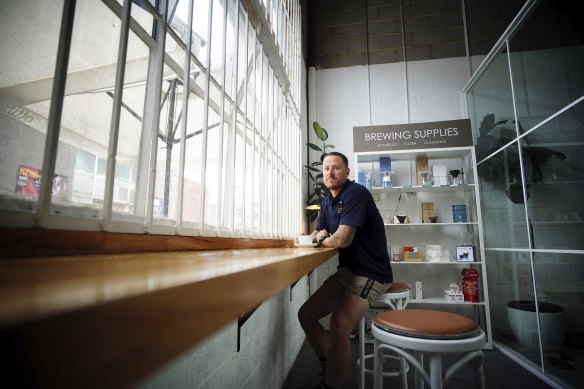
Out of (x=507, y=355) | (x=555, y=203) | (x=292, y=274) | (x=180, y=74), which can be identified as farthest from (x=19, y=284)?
(x=507, y=355)

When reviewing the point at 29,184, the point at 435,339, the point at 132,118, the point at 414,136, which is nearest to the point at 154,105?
the point at 132,118

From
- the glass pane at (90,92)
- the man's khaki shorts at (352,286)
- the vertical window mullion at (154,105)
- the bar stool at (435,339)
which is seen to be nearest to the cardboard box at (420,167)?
the man's khaki shorts at (352,286)

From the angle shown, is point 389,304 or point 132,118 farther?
point 389,304

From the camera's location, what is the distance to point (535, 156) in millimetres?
2324

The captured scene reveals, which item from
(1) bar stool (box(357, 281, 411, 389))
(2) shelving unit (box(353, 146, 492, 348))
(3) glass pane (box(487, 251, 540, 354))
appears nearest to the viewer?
(1) bar stool (box(357, 281, 411, 389))

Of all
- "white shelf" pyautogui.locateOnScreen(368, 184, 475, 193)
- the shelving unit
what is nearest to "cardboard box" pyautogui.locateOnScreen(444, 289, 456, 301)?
the shelving unit

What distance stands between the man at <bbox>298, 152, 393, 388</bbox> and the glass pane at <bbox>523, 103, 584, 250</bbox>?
3.97 ft

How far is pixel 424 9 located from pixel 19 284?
15.9 feet

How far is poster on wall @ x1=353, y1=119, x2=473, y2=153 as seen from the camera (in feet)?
10.4

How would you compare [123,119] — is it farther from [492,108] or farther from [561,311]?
[492,108]

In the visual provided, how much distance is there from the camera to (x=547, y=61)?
86.2 inches

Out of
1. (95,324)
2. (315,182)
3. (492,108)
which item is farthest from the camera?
(315,182)

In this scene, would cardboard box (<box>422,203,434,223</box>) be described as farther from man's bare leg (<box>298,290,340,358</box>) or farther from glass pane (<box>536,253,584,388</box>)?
man's bare leg (<box>298,290,340,358</box>)

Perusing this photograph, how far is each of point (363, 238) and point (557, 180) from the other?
143cm
